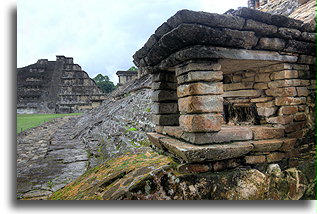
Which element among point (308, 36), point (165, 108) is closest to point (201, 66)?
point (165, 108)

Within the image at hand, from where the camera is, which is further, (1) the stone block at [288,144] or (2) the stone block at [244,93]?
(2) the stone block at [244,93]

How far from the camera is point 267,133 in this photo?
2.94m

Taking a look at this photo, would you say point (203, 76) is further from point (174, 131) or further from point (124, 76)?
point (124, 76)

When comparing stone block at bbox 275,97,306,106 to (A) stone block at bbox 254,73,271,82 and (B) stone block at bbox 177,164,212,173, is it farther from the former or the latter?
(B) stone block at bbox 177,164,212,173

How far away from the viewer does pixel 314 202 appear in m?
2.63

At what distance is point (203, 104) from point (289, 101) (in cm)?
142

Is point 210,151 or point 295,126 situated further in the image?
point 295,126

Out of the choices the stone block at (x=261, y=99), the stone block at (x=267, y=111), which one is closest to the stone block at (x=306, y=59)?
the stone block at (x=261, y=99)

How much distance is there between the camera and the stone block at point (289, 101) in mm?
3035

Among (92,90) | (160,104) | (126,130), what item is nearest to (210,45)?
(160,104)

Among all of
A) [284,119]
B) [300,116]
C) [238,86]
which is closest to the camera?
[284,119]

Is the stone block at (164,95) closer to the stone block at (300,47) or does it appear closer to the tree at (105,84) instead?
the stone block at (300,47)

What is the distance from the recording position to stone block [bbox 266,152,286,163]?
2.79 m

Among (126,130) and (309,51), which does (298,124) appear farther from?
(126,130)
